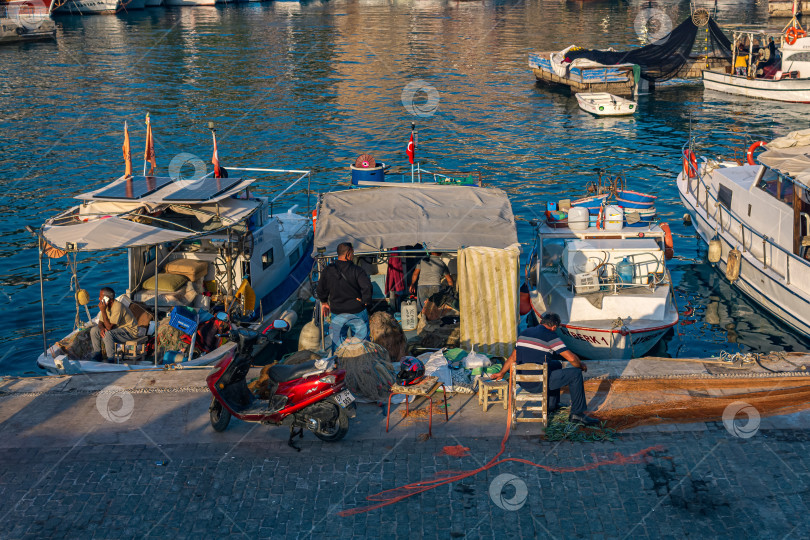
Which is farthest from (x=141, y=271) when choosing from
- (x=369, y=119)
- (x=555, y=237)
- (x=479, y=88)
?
(x=479, y=88)

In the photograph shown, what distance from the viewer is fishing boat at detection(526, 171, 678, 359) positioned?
1550cm

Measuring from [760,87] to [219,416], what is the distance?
42128mm

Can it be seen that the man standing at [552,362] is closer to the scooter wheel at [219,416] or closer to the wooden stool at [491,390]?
the wooden stool at [491,390]

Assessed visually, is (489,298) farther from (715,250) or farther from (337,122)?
(337,122)

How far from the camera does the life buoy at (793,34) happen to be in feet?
139

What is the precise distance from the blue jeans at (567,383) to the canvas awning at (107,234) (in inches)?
263

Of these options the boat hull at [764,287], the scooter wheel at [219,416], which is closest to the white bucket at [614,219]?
the boat hull at [764,287]

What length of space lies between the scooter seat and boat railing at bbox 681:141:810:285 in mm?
11385

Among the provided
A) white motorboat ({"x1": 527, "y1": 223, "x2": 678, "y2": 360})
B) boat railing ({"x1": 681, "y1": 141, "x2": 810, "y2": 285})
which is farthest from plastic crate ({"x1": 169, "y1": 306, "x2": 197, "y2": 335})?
boat railing ({"x1": 681, "y1": 141, "x2": 810, "y2": 285})

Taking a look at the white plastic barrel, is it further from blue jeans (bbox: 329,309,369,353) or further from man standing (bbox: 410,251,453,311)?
blue jeans (bbox: 329,309,369,353)

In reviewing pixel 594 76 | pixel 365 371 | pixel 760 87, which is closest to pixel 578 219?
pixel 365 371

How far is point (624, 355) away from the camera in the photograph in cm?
1562

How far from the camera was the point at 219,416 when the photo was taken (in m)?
10.9

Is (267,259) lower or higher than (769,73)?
lower
